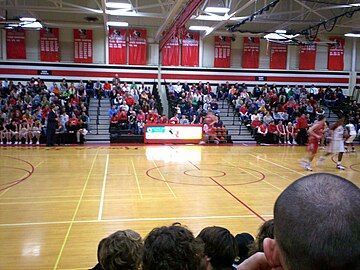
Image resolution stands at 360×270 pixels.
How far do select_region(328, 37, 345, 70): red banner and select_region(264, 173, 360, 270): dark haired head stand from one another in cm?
2818

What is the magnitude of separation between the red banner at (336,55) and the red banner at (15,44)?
2015cm

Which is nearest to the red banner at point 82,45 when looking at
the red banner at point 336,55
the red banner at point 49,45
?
the red banner at point 49,45

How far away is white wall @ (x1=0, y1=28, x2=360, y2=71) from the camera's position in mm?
23516

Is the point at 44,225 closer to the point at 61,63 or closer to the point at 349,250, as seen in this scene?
the point at 349,250

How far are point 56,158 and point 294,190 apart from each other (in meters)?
13.1

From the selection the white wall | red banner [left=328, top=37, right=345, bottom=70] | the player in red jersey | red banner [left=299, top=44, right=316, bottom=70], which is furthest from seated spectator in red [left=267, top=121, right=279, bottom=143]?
red banner [left=328, top=37, right=345, bottom=70]

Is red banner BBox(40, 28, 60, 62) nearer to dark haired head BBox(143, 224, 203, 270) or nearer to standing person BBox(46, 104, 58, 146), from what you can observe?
standing person BBox(46, 104, 58, 146)

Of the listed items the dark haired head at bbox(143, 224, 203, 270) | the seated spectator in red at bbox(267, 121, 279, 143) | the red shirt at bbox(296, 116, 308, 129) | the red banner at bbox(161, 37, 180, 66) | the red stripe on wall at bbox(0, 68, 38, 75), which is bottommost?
the seated spectator in red at bbox(267, 121, 279, 143)

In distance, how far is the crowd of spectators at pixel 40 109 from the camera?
1778 centimetres

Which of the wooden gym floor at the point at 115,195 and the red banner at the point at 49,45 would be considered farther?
the red banner at the point at 49,45

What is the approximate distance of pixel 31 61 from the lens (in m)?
23.5

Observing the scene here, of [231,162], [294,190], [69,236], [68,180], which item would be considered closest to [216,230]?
[294,190]

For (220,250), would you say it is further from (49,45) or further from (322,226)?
(49,45)

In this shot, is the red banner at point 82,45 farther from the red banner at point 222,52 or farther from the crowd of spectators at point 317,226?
the crowd of spectators at point 317,226
